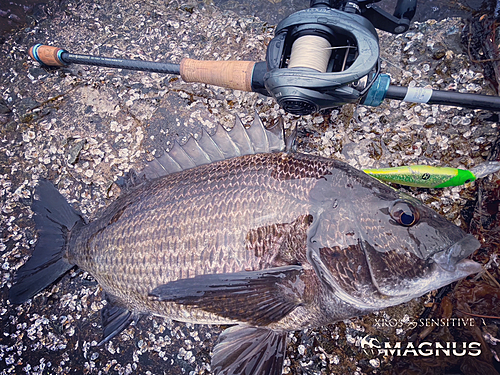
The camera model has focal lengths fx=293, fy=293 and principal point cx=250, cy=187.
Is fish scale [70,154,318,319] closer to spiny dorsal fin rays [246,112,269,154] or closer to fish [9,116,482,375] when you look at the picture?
fish [9,116,482,375]

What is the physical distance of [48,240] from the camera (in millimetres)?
2480

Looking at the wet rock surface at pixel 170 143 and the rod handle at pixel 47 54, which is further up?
the rod handle at pixel 47 54

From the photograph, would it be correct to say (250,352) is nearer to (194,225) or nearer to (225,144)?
(194,225)

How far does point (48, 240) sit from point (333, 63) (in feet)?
8.64

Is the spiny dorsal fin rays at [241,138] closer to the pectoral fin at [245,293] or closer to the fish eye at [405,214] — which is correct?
the pectoral fin at [245,293]

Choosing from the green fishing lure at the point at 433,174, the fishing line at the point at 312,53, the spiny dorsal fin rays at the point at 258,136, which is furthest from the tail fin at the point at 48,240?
the green fishing lure at the point at 433,174

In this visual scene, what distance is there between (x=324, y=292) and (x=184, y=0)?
3118 mm

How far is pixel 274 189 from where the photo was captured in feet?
5.79

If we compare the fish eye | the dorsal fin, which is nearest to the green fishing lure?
the fish eye

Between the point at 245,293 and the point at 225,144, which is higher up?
the point at 225,144

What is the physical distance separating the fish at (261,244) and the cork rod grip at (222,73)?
0.40m

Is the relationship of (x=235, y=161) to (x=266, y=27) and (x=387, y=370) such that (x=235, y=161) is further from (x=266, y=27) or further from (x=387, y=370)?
(x=387, y=370)

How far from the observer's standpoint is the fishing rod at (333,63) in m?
1.64

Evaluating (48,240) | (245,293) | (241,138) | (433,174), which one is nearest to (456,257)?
(433,174)
